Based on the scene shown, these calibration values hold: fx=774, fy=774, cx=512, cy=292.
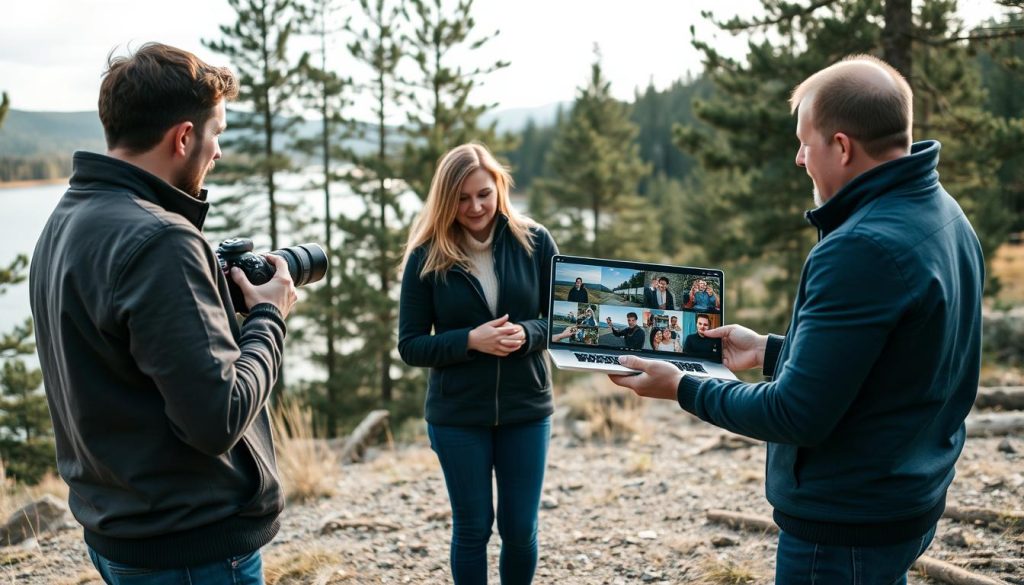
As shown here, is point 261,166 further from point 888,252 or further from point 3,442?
point 888,252

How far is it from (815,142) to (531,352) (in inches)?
67.7

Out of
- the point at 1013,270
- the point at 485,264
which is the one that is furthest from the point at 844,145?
the point at 1013,270

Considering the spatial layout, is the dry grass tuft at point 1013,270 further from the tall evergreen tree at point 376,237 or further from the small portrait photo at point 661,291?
the small portrait photo at point 661,291

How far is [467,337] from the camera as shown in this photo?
10.7 ft

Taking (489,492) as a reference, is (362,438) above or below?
below

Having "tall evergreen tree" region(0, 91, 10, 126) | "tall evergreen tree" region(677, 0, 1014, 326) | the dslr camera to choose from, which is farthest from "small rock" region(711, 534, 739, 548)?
"tall evergreen tree" region(0, 91, 10, 126)

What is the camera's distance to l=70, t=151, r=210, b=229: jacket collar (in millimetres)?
1776

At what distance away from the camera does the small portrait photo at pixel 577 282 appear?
2.90 meters

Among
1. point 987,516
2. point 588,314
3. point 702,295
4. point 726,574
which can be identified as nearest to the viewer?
point 702,295

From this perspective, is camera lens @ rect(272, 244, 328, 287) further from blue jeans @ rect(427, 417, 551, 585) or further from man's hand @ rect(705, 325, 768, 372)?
man's hand @ rect(705, 325, 768, 372)

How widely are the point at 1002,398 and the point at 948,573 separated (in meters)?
4.28

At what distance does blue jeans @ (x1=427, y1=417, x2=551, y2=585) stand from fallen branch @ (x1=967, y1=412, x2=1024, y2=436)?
171 inches

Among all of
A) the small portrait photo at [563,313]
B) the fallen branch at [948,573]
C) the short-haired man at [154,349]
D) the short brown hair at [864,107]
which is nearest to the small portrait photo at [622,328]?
the small portrait photo at [563,313]

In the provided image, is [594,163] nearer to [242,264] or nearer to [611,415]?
[611,415]
